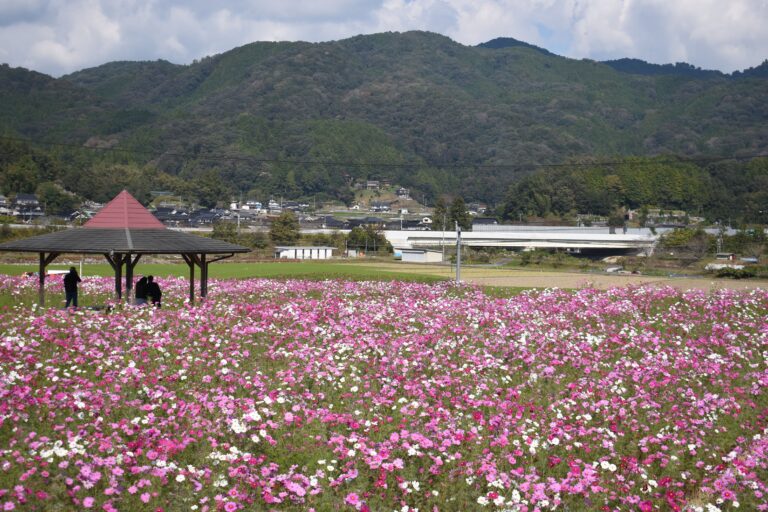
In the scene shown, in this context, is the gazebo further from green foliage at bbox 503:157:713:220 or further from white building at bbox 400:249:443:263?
green foliage at bbox 503:157:713:220

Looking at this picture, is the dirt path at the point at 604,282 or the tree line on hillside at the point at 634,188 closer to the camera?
the dirt path at the point at 604,282

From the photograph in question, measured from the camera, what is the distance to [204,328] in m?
12.3

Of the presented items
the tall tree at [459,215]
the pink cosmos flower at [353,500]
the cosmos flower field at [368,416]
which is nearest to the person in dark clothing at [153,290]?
the cosmos flower field at [368,416]

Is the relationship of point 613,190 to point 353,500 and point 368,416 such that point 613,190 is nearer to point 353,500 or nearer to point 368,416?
point 368,416

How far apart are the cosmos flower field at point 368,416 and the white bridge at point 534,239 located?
2806 inches

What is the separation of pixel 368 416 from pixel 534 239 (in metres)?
80.5

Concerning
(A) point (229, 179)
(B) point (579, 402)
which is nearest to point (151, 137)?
(A) point (229, 179)

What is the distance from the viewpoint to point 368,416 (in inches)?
338

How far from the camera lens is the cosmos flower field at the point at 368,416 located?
6.76 m

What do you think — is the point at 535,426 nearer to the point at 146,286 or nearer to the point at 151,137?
the point at 146,286

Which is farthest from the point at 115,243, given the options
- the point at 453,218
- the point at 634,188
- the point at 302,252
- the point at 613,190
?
the point at 634,188

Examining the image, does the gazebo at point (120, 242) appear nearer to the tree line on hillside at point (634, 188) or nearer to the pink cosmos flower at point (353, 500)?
the pink cosmos flower at point (353, 500)

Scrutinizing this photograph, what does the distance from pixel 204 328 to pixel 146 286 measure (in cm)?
695

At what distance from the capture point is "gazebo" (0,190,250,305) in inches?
707
